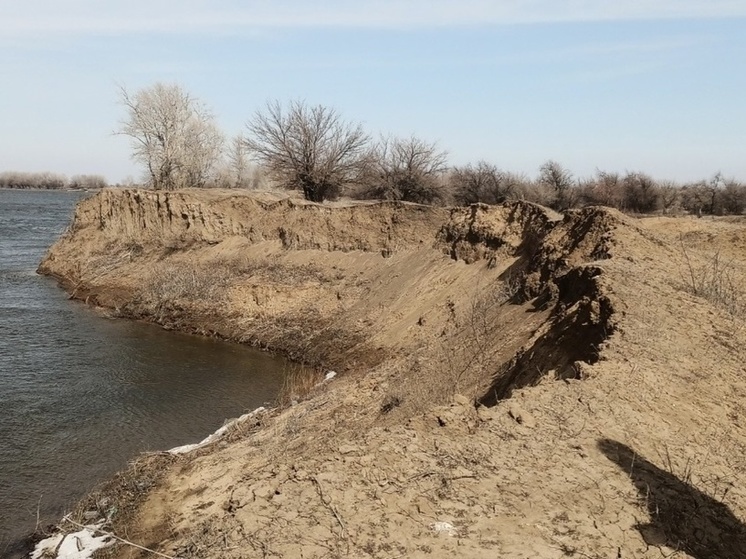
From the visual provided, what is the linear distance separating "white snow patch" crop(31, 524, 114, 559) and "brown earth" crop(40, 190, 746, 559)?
1.14ft

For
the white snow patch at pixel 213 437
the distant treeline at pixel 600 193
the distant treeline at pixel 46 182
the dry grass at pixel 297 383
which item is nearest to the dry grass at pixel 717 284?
the dry grass at pixel 297 383

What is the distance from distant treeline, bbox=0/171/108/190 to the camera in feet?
420

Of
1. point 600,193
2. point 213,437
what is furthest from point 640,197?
point 213,437

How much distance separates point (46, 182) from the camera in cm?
12962

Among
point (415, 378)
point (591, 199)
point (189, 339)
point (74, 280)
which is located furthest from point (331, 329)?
point (591, 199)

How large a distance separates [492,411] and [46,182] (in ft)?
467

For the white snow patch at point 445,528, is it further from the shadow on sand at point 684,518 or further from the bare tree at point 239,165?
the bare tree at point 239,165

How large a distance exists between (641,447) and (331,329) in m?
12.0

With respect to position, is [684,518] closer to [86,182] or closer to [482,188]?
[482,188]

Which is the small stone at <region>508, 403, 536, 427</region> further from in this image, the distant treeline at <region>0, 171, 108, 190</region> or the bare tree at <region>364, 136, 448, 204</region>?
the distant treeline at <region>0, 171, 108, 190</region>

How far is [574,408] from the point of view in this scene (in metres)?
Result: 6.64

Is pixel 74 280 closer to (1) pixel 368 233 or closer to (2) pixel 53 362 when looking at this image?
(2) pixel 53 362

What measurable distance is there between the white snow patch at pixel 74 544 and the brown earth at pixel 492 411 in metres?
0.35

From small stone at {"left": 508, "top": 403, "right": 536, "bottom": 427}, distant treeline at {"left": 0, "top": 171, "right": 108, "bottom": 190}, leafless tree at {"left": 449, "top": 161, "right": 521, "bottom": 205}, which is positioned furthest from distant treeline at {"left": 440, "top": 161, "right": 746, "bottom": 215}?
distant treeline at {"left": 0, "top": 171, "right": 108, "bottom": 190}
